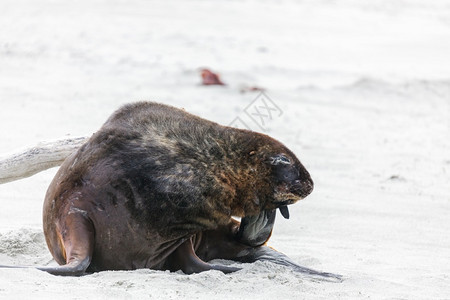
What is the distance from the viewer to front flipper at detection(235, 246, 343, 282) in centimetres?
566

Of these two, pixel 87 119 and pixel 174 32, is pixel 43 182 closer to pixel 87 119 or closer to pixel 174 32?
pixel 87 119

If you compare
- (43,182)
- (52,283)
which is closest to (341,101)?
(43,182)

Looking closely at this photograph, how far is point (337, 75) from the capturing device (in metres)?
15.8

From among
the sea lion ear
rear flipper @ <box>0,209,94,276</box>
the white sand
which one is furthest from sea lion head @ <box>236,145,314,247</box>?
rear flipper @ <box>0,209,94,276</box>

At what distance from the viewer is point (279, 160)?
5.80 metres

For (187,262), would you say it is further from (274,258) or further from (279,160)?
(279,160)

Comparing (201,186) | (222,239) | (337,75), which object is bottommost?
(337,75)

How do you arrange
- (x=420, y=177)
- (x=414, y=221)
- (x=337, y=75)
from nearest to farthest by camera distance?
(x=414, y=221)
(x=420, y=177)
(x=337, y=75)

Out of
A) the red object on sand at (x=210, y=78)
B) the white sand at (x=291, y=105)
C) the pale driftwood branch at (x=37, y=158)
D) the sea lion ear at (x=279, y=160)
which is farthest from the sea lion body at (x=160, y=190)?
the red object on sand at (x=210, y=78)

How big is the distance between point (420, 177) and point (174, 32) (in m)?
8.45

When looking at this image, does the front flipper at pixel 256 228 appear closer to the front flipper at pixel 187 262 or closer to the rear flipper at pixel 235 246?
the rear flipper at pixel 235 246

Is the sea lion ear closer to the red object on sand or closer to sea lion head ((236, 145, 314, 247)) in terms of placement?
sea lion head ((236, 145, 314, 247))

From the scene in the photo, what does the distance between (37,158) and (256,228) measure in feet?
5.98

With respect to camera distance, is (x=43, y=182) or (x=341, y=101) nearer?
(x=43, y=182)
